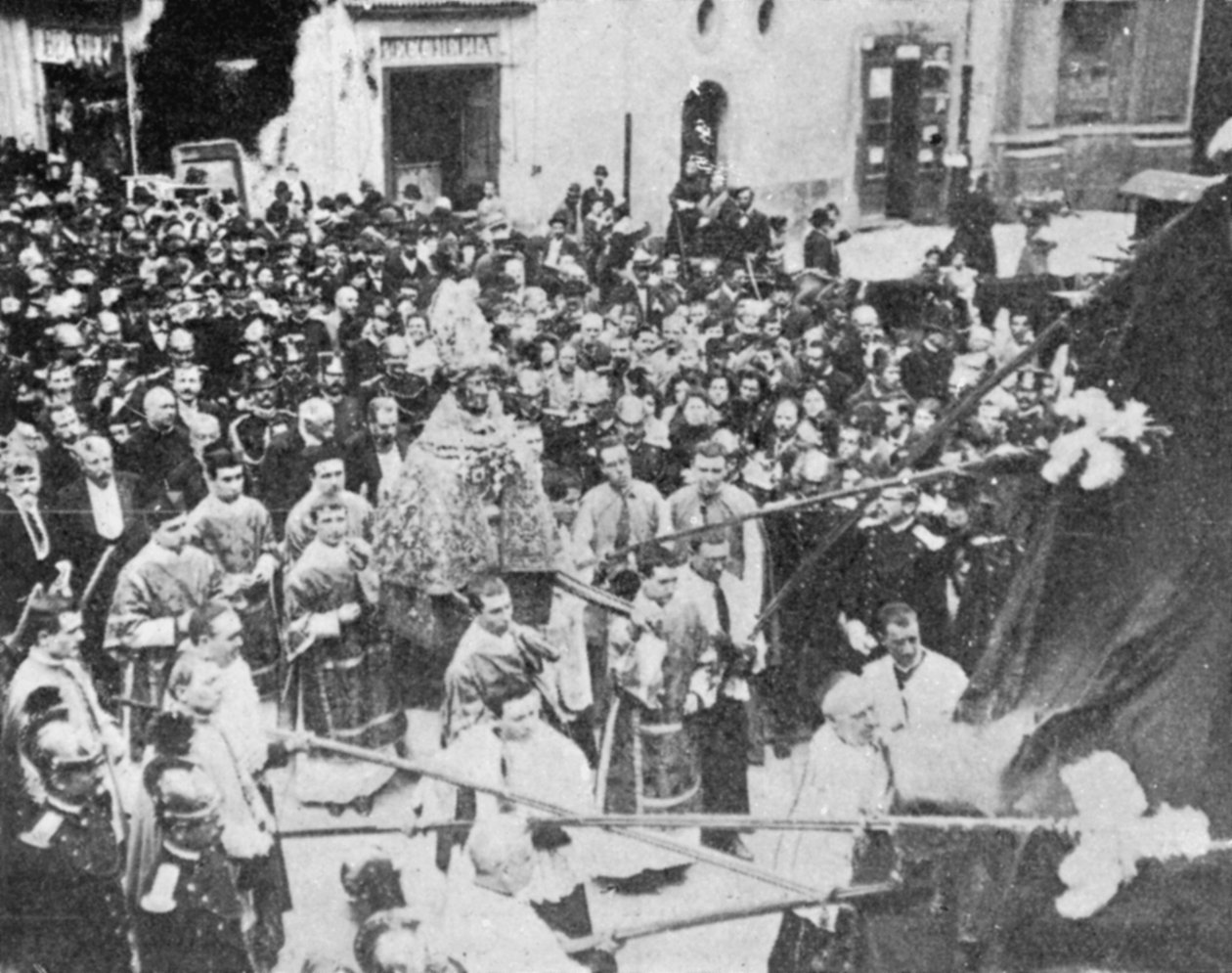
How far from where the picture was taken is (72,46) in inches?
316

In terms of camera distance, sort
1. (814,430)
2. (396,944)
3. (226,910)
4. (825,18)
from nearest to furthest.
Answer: (396,944) → (226,910) → (814,430) → (825,18)

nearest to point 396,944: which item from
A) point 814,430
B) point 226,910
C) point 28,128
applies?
point 226,910

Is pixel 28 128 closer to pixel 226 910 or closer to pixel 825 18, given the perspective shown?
pixel 226 910

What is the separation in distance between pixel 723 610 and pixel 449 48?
21.2ft

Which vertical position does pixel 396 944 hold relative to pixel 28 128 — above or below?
below

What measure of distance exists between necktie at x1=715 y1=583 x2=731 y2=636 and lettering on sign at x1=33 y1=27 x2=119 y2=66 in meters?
4.98

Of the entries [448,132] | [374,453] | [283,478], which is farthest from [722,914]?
[448,132]

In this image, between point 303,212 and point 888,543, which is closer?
point 888,543

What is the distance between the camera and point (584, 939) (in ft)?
16.4

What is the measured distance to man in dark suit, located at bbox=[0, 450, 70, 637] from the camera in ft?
20.7

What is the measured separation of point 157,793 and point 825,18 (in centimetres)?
902

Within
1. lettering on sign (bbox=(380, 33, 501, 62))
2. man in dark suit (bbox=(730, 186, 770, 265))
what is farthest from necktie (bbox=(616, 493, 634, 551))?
lettering on sign (bbox=(380, 33, 501, 62))

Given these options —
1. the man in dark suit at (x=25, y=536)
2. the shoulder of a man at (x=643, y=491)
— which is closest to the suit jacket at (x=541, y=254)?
the shoulder of a man at (x=643, y=491)

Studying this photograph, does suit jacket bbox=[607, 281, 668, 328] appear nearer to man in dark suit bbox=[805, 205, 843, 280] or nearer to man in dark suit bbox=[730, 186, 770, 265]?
man in dark suit bbox=[730, 186, 770, 265]
